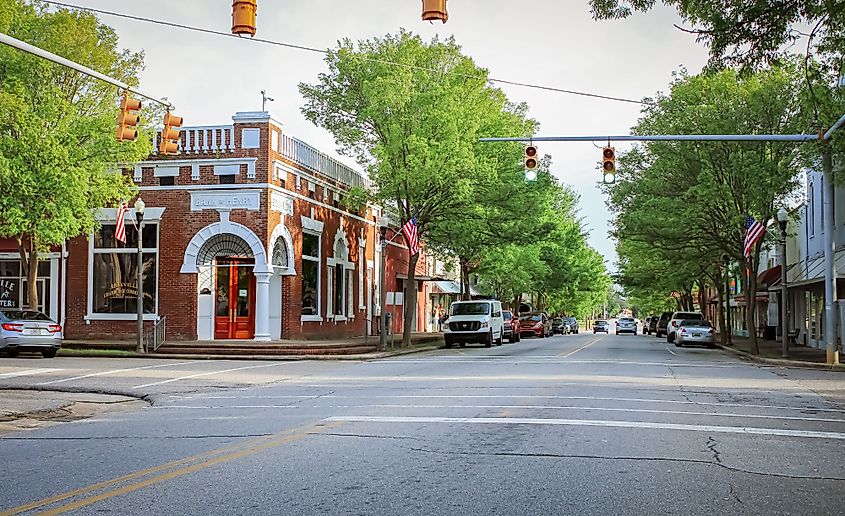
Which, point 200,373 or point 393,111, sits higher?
point 393,111

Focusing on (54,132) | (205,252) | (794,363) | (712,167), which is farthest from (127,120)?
(712,167)

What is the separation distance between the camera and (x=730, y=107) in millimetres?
30031

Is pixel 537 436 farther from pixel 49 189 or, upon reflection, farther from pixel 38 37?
pixel 38 37

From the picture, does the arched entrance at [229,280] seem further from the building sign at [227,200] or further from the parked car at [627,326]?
the parked car at [627,326]

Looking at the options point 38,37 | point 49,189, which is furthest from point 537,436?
point 38,37

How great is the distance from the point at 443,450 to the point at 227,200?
23.7 metres

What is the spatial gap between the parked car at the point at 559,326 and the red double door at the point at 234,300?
4528 centimetres

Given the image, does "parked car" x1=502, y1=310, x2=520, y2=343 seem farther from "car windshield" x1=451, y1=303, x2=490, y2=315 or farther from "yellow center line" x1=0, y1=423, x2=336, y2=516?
"yellow center line" x1=0, y1=423, x2=336, y2=516

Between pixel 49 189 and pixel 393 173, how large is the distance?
39.2 ft

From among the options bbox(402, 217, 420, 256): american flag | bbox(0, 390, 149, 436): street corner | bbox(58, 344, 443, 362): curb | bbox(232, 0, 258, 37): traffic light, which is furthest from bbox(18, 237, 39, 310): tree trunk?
bbox(232, 0, 258, 37): traffic light

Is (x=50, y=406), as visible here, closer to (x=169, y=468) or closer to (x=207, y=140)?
(x=169, y=468)

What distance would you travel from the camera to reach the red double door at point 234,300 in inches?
1273

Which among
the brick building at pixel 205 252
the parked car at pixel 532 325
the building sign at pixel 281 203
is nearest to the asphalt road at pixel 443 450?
the brick building at pixel 205 252

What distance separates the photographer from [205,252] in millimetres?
32250
